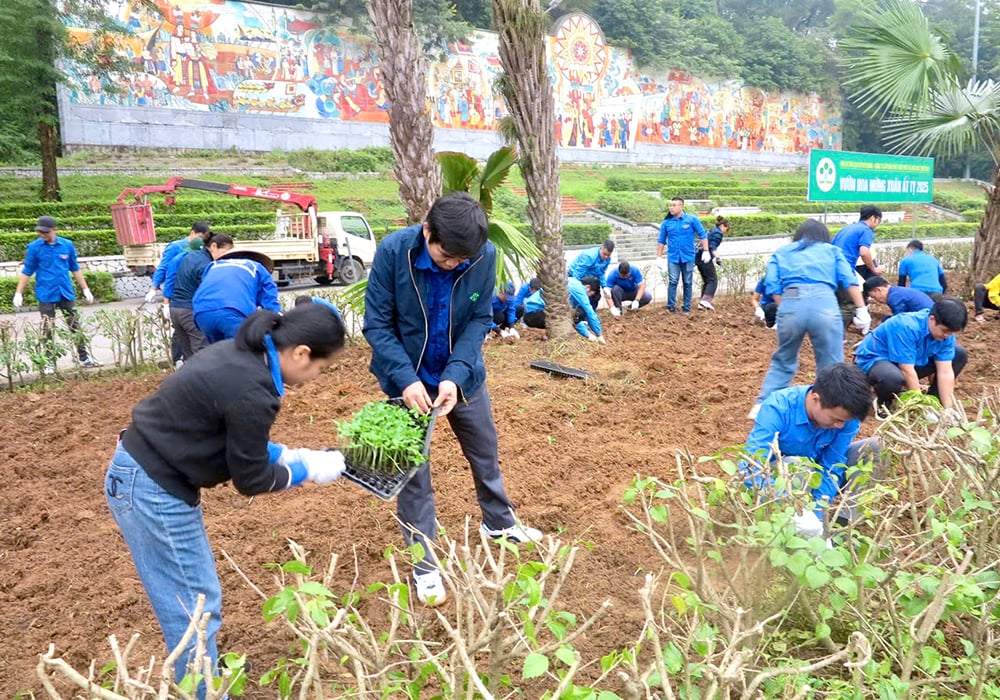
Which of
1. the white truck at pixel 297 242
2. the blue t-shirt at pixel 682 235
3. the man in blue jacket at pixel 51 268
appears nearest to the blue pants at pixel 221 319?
the man in blue jacket at pixel 51 268

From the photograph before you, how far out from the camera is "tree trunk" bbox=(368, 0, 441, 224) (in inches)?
271

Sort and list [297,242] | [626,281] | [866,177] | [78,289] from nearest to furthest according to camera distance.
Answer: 1. [626,281]
2. [866,177]
3. [78,289]
4. [297,242]

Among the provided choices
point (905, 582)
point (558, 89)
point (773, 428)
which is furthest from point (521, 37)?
point (558, 89)

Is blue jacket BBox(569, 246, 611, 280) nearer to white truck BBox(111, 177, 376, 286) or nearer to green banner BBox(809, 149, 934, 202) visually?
green banner BBox(809, 149, 934, 202)

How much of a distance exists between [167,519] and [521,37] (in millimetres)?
6550

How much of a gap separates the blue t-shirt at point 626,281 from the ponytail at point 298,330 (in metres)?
8.26

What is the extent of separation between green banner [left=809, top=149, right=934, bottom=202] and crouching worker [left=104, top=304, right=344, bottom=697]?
10.5 m

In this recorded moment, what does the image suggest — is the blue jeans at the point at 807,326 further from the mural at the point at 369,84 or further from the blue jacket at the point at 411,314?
the mural at the point at 369,84

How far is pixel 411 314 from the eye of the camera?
2.99m

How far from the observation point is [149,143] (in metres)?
30.1

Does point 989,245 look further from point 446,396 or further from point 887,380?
point 446,396

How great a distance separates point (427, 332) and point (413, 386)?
9.8 inches

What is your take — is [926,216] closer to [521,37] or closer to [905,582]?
[521,37]

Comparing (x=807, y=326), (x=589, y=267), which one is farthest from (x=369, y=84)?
(x=807, y=326)
